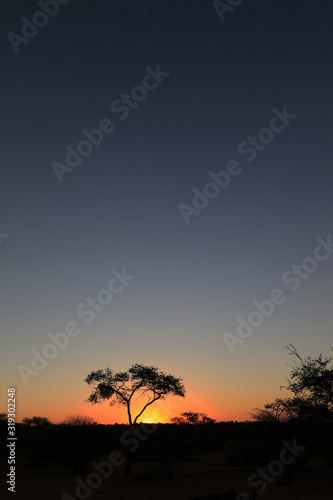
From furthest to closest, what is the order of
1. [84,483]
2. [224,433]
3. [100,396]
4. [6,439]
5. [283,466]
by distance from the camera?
[224,433] < [6,439] < [100,396] < [283,466] < [84,483]

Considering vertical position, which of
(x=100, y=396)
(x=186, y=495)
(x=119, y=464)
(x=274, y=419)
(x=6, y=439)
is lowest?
(x=186, y=495)

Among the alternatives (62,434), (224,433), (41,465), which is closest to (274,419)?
(62,434)

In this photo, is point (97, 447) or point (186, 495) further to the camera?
point (97, 447)

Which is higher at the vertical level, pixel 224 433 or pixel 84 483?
pixel 224 433

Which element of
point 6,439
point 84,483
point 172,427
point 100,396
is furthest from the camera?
point 172,427

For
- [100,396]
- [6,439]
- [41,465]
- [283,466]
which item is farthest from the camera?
[6,439]

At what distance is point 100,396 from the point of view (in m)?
35.7

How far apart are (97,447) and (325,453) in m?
19.3

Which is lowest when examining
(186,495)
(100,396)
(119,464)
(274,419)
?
(186,495)

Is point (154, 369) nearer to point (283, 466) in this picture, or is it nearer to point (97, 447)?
point (97, 447)

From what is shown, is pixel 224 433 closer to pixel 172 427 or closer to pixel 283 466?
pixel 172 427

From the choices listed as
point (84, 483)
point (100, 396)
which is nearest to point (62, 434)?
point (100, 396)

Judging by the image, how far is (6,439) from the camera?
5228 cm

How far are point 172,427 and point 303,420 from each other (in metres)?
37.7
